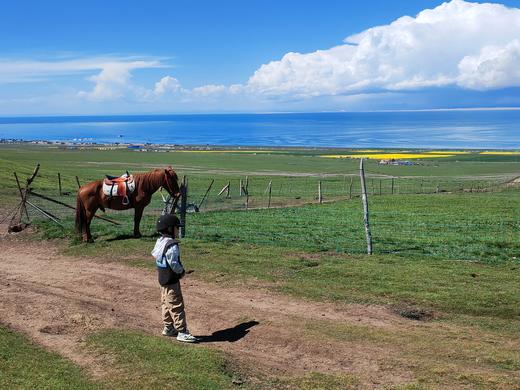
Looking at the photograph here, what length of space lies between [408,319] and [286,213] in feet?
61.7

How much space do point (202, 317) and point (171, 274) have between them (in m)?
1.66

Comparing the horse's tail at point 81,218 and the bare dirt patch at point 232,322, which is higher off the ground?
the horse's tail at point 81,218

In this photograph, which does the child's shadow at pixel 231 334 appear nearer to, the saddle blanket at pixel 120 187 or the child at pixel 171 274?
the child at pixel 171 274

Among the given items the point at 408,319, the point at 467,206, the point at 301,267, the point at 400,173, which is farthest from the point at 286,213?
the point at 400,173

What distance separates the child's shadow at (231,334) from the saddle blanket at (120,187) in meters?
8.19

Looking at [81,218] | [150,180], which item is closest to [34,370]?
[150,180]

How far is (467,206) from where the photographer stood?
109 feet

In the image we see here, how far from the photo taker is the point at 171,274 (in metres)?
9.35

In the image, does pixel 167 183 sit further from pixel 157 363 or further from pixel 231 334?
pixel 157 363

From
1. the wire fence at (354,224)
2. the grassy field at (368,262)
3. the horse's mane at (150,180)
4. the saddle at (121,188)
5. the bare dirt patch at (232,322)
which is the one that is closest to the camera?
the bare dirt patch at (232,322)

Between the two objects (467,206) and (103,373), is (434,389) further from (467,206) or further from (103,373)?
(467,206)

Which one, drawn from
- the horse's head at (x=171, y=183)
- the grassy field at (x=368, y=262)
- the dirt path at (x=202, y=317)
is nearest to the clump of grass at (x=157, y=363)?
the grassy field at (x=368, y=262)

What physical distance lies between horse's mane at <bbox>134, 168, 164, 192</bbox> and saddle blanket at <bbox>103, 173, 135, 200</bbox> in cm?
20

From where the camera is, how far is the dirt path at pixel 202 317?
28.2 feet
